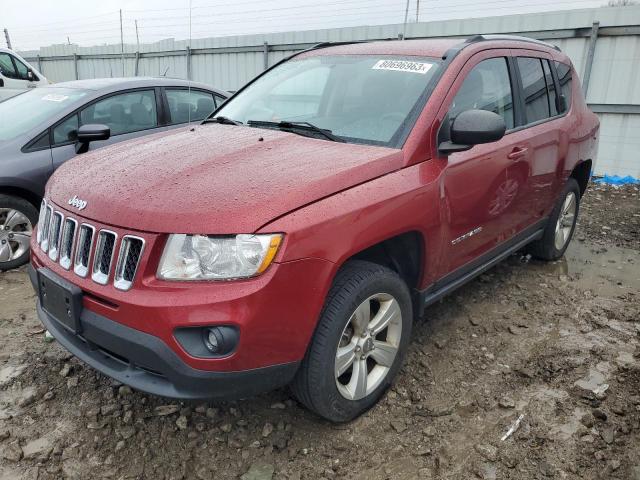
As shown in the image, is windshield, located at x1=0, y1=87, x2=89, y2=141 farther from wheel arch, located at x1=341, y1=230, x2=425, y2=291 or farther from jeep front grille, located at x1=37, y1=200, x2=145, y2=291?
wheel arch, located at x1=341, y1=230, x2=425, y2=291

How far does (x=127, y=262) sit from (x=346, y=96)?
1.64m

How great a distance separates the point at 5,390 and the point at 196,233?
5.46 feet

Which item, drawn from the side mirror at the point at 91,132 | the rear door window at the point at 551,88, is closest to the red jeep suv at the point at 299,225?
the rear door window at the point at 551,88

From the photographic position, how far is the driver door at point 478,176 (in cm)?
276

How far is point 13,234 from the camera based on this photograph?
4242 millimetres

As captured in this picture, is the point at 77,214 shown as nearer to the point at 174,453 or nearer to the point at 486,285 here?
the point at 174,453

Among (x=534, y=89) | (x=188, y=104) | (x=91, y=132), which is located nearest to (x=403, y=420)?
(x=534, y=89)

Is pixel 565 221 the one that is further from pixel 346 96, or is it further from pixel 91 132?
pixel 91 132

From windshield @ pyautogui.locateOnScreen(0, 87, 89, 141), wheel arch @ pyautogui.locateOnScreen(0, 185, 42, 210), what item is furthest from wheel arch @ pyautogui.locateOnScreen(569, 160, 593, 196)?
wheel arch @ pyautogui.locateOnScreen(0, 185, 42, 210)

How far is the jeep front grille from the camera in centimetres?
198

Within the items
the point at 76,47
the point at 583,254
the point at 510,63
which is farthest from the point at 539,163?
the point at 76,47

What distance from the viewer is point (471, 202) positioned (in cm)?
290

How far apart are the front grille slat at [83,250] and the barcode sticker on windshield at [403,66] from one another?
186 cm

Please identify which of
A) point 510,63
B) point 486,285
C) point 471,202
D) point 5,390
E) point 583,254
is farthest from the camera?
point 583,254
